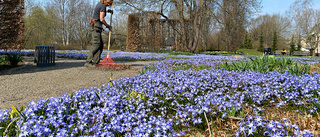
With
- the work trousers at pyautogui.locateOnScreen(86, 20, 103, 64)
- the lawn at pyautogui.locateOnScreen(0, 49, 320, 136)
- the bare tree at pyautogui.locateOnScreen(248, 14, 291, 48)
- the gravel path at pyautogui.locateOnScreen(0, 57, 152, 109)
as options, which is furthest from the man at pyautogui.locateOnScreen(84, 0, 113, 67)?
the bare tree at pyautogui.locateOnScreen(248, 14, 291, 48)

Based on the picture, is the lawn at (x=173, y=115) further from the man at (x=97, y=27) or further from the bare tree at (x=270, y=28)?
the bare tree at (x=270, y=28)

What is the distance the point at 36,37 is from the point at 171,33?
17.0m

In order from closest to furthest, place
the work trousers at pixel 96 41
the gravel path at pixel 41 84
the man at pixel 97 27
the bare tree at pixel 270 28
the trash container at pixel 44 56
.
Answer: the gravel path at pixel 41 84 → the man at pixel 97 27 → the work trousers at pixel 96 41 → the trash container at pixel 44 56 → the bare tree at pixel 270 28

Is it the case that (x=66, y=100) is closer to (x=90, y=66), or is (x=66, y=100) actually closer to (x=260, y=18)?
(x=90, y=66)

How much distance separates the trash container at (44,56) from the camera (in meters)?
6.86

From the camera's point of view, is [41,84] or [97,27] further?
[97,27]

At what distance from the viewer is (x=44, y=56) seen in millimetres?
7008

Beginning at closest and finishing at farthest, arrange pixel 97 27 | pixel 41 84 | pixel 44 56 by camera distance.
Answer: pixel 41 84
pixel 97 27
pixel 44 56

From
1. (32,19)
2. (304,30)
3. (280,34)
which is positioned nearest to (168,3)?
(32,19)

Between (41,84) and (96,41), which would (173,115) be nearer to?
(41,84)

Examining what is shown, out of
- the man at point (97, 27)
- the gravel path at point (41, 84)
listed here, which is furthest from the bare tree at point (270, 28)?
the gravel path at point (41, 84)

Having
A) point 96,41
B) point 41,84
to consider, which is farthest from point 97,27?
point 41,84

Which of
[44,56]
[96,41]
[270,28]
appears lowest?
[44,56]

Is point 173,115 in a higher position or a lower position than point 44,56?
lower
